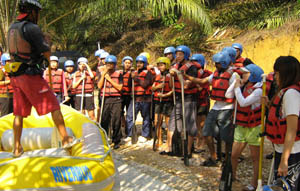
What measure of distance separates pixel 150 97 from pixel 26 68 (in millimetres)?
3927

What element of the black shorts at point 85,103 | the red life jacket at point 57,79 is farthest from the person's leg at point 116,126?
the red life jacket at point 57,79

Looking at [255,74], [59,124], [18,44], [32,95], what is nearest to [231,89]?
[255,74]

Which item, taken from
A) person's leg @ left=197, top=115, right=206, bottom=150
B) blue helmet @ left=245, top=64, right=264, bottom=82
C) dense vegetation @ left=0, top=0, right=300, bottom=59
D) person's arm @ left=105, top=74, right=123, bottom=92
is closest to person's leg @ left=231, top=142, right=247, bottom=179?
blue helmet @ left=245, top=64, right=264, bottom=82

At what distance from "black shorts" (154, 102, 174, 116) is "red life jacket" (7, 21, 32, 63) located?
3.40m

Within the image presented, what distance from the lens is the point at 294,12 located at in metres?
10.3

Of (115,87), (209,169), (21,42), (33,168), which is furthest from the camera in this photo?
(115,87)

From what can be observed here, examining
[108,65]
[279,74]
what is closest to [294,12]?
[108,65]

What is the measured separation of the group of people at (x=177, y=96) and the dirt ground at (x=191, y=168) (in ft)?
0.58

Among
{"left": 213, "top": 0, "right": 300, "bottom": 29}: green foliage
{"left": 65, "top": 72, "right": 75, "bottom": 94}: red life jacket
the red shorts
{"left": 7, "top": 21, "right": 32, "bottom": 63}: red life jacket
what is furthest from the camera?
{"left": 213, "top": 0, "right": 300, "bottom": 29}: green foliage

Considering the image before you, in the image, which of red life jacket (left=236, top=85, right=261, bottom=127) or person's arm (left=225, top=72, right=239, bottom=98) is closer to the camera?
red life jacket (left=236, top=85, right=261, bottom=127)

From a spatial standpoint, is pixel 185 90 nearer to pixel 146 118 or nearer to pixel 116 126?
pixel 146 118

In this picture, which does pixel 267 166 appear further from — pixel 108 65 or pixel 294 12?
pixel 294 12

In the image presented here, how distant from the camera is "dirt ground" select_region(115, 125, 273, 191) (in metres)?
4.63

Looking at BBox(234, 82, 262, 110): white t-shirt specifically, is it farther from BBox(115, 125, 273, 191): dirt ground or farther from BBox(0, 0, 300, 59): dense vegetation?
BBox(0, 0, 300, 59): dense vegetation
